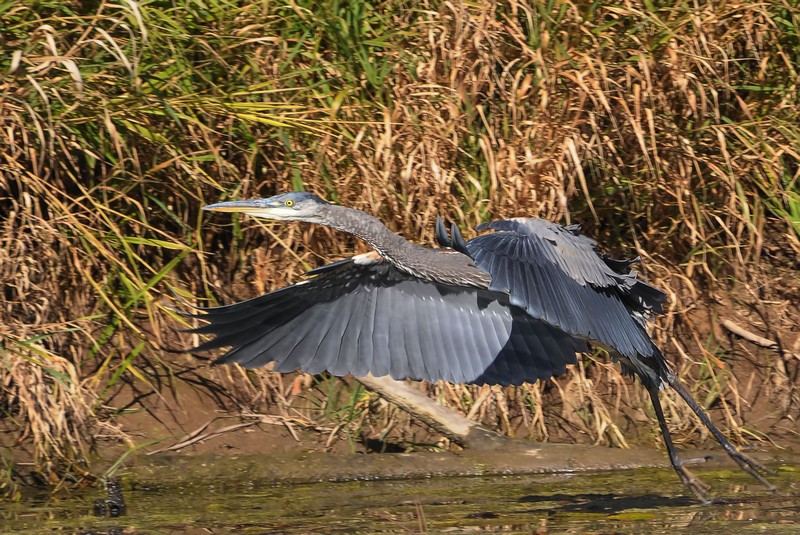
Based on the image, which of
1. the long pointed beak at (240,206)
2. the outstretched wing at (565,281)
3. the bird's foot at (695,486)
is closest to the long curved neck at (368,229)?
the long pointed beak at (240,206)

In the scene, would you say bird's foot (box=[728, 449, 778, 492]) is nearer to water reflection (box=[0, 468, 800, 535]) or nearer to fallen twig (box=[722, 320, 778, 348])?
water reflection (box=[0, 468, 800, 535])

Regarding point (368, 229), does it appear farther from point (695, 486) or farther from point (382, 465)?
point (695, 486)

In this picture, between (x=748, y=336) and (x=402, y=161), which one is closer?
(x=402, y=161)

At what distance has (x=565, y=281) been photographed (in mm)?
3600

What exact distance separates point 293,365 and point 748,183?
2.55 meters

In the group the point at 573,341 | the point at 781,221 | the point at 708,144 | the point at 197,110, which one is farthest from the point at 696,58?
the point at 197,110

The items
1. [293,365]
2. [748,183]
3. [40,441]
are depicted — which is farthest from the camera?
[748,183]

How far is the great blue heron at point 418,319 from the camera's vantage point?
3980mm

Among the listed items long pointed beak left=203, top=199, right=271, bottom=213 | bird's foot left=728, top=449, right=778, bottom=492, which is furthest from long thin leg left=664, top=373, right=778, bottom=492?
long pointed beak left=203, top=199, right=271, bottom=213

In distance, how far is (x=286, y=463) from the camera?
4613mm

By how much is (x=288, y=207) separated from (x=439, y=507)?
4.05 ft

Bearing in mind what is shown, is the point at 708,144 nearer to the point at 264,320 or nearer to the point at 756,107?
the point at 756,107

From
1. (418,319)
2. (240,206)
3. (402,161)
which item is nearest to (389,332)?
(418,319)

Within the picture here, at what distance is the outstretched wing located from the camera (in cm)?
335
